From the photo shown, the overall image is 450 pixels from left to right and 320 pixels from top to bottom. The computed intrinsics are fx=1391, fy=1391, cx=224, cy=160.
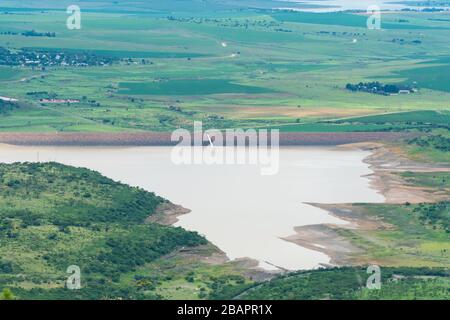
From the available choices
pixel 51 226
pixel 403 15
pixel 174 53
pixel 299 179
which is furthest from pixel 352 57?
pixel 51 226

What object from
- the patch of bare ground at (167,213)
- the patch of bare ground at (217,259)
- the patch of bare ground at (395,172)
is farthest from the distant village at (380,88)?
the patch of bare ground at (217,259)

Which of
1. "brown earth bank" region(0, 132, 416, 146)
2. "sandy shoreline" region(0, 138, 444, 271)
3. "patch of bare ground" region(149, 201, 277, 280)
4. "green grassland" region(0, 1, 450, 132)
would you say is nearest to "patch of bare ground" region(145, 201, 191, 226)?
"sandy shoreline" region(0, 138, 444, 271)

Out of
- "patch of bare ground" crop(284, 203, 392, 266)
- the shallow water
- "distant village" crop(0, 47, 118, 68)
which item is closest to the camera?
"patch of bare ground" crop(284, 203, 392, 266)

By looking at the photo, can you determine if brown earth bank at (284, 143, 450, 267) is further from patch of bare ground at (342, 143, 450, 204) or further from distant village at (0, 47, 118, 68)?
distant village at (0, 47, 118, 68)

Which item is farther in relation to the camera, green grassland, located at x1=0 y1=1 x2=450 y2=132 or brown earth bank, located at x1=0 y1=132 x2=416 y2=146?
green grassland, located at x1=0 y1=1 x2=450 y2=132

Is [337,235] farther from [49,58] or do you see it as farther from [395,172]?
[49,58]
